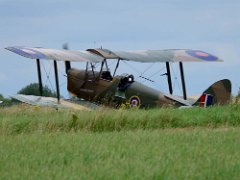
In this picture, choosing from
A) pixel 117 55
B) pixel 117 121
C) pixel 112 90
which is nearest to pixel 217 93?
pixel 112 90

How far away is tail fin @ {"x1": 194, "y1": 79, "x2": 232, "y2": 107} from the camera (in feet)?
66.1

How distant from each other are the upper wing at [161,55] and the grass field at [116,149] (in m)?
8.89

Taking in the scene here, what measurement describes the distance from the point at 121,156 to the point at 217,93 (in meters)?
12.8

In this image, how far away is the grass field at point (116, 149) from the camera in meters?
6.71

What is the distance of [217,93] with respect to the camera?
66.5 feet

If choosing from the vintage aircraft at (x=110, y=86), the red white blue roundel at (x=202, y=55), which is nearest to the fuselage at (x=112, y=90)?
the vintage aircraft at (x=110, y=86)

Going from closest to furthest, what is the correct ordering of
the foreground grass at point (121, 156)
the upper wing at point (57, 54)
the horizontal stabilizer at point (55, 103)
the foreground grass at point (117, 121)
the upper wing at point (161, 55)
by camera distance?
the foreground grass at point (121, 156)
the foreground grass at point (117, 121)
the horizontal stabilizer at point (55, 103)
the upper wing at point (57, 54)
the upper wing at point (161, 55)

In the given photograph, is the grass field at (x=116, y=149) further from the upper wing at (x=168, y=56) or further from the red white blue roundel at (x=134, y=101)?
the upper wing at (x=168, y=56)

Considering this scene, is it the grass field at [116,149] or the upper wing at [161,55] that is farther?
the upper wing at [161,55]

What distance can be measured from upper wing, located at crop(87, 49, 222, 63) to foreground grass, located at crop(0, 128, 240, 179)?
1175cm

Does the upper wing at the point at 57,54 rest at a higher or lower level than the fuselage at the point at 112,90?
higher

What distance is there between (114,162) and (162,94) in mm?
13218

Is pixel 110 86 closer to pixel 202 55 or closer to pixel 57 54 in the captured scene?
pixel 57 54

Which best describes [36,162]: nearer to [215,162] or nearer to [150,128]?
[215,162]
